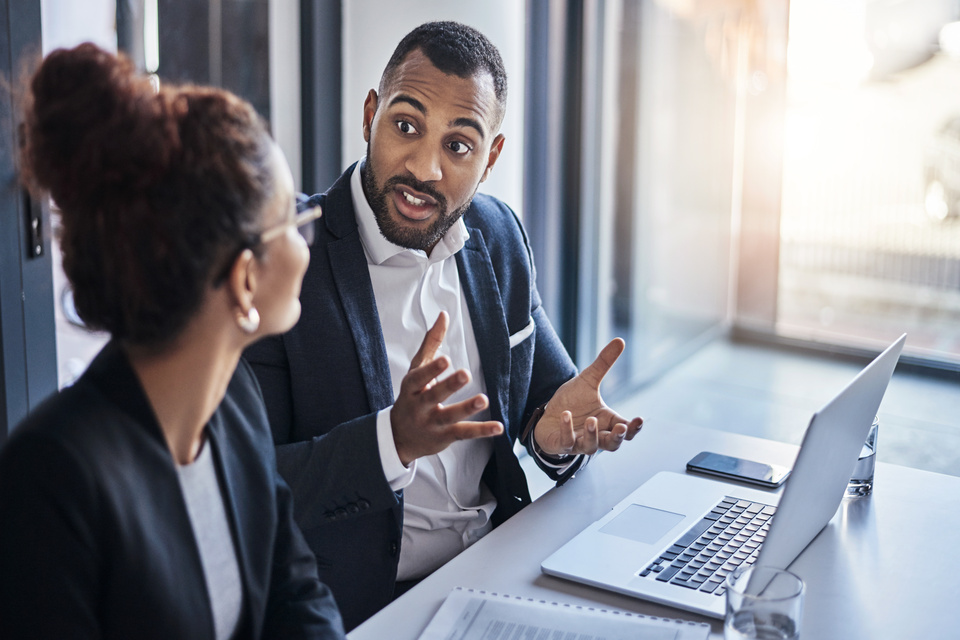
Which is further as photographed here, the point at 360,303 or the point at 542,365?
the point at 542,365

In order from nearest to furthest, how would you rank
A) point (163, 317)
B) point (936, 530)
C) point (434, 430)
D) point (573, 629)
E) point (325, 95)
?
point (163, 317)
point (573, 629)
point (434, 430)
point (936, 530)
point (325, 95)

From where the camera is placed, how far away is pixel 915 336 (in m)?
3.45

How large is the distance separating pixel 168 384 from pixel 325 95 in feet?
5.60

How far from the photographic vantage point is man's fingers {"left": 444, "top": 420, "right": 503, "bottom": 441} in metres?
1.14

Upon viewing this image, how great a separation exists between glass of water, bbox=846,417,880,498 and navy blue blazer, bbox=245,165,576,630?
588 millimetres

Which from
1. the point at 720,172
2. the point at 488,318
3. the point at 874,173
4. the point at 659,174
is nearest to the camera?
the point at 488,318

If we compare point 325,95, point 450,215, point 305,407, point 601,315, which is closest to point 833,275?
point 601,315

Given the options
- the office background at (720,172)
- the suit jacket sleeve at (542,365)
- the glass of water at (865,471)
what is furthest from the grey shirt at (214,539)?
the office background at (720,172)

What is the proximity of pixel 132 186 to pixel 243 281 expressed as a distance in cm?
14

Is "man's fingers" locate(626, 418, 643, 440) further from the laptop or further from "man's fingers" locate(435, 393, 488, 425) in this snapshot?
"man's fingers" locate(435, 393, 488, 425)

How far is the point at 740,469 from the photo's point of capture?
160cm

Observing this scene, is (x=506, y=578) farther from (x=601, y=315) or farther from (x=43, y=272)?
(x=601, y=315)

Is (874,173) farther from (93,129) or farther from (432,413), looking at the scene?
(93,129)

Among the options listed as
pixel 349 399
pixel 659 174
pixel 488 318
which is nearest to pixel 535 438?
pixel 488 318
